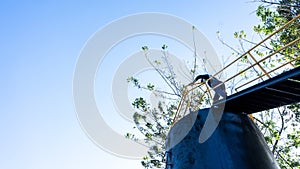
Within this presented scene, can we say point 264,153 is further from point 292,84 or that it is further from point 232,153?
point 292,84

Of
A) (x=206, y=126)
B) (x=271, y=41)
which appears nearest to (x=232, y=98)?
(x=206, y=126)

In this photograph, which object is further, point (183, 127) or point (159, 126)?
point (159, 126)

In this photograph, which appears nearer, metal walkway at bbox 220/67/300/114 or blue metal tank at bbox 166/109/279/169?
metal walkway at bbox 220/67/300/114

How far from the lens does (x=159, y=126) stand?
16188 mm

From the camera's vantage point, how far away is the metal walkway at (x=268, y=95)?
4.74m

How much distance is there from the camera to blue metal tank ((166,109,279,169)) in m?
5.08

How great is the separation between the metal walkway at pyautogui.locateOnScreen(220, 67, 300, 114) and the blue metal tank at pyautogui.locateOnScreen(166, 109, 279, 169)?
0.87 ft

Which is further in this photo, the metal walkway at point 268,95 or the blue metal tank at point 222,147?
the blue metal tank at point 222,147

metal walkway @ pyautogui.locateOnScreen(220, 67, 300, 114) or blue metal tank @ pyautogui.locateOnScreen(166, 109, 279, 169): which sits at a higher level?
metal walkway @ pyautogui.locateOnScreen(220, 67, 300, 114)

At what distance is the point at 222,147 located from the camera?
5234mm

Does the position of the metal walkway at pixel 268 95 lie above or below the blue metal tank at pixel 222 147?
above

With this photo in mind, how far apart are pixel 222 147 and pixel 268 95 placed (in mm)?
1605

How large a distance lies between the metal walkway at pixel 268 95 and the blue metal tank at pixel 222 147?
27 centimetres

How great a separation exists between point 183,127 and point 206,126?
0.65m
